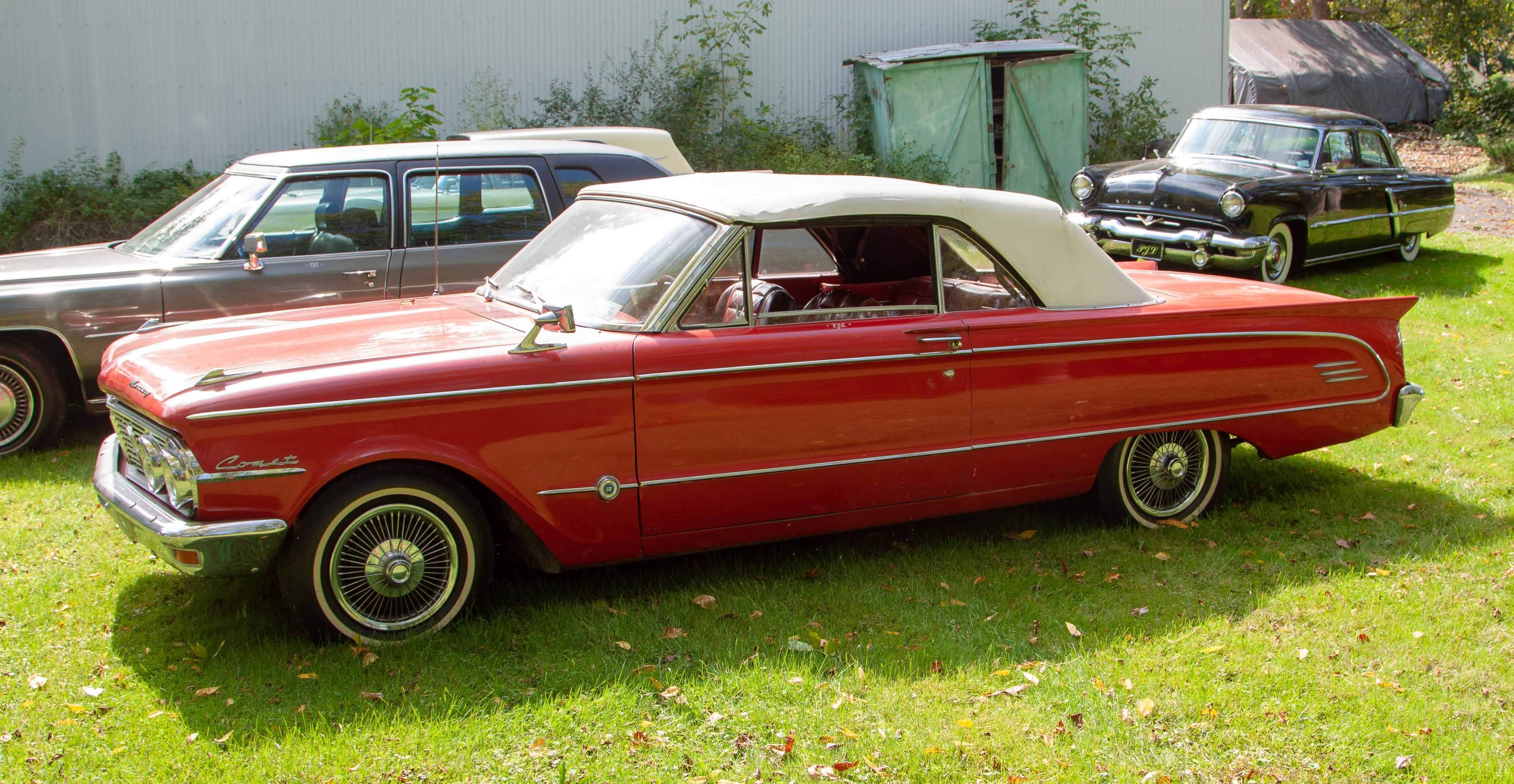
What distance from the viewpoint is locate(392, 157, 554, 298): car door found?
262 inches

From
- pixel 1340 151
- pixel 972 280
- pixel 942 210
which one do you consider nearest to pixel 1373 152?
pixel 1340 151

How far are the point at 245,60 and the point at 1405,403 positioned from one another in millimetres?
13229

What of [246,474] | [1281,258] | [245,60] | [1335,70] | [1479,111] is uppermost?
[1335,70]

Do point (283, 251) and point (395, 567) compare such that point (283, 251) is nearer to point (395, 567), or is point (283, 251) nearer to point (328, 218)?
point (328, 218)

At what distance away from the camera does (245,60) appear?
1419cm

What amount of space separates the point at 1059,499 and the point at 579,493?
8.44 feet

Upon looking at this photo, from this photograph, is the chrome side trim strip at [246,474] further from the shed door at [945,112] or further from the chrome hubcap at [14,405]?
the shed door at [945,112]

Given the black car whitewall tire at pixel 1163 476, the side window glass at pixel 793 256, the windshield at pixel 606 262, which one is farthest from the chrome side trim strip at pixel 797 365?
the black car whitewall tire at pixel 1163 476

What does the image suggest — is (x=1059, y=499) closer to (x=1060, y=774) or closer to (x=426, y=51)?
(x=1060, y=774)

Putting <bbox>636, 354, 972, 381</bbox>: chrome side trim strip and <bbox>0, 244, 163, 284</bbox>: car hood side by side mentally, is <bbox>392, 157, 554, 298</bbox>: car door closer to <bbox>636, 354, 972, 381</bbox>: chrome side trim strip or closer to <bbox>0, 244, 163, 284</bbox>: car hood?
<bbox>0, 244, 163, 284</bbox>: car hood

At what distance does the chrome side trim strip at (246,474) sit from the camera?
3652 millimetres

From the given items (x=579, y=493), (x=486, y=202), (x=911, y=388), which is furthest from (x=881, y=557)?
(x=486, y=202)

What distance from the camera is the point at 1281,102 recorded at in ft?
77.7

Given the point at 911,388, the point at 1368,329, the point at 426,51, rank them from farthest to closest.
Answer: the point at 426,51, the point at 1368,329, the point at 911,388
